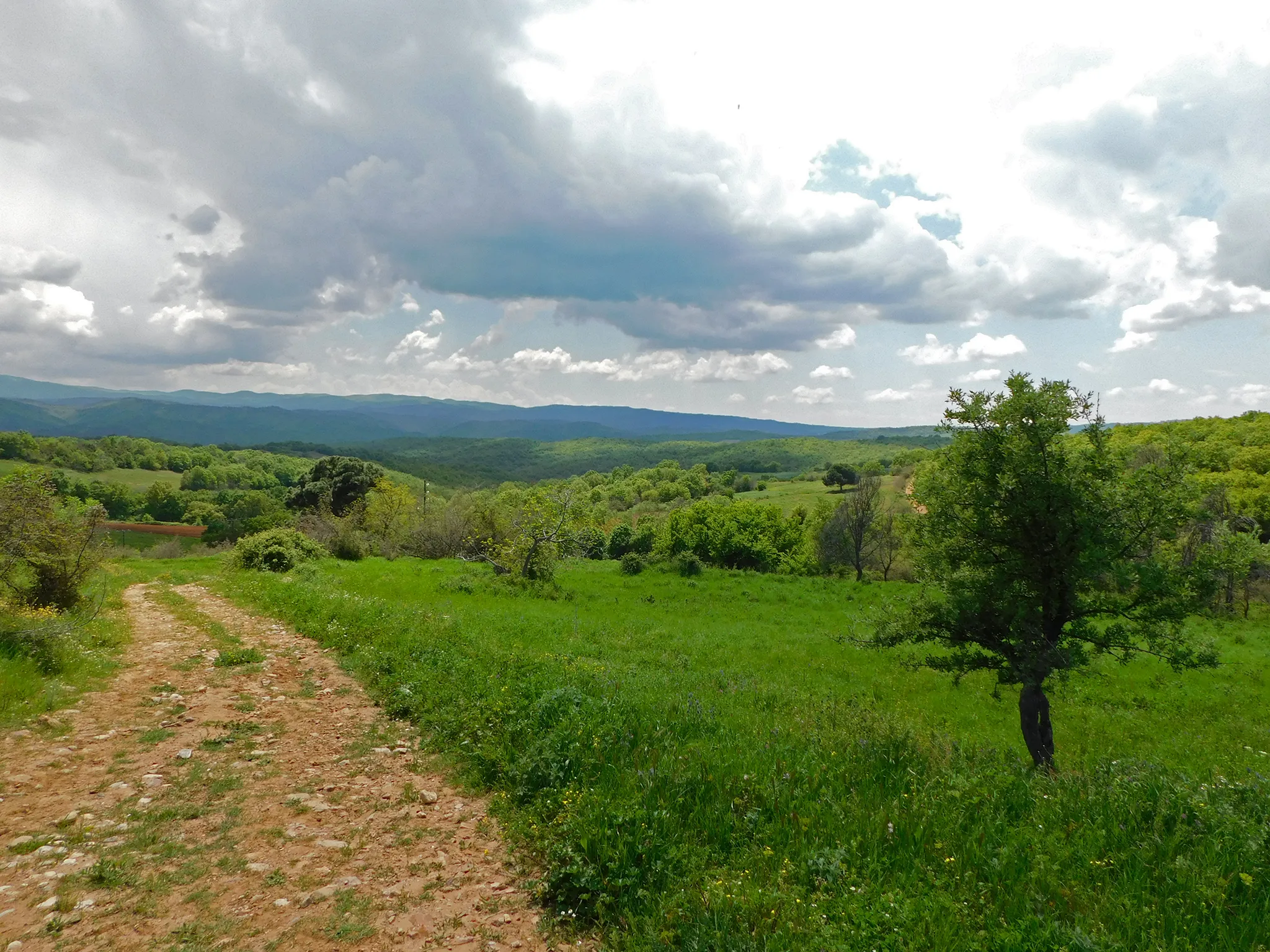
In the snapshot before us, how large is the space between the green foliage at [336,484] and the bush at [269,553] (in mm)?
33321

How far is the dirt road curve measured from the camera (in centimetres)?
493

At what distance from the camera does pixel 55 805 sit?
667cm

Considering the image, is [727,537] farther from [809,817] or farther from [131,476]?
[131,476]

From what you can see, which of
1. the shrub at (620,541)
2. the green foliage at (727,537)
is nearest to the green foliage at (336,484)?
the shrub at (620,541)

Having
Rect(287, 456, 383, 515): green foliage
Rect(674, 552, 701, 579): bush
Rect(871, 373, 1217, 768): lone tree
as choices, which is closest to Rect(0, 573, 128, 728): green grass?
Rect(871, 373, 1217, 768): lone tree

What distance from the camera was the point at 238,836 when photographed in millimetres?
6316

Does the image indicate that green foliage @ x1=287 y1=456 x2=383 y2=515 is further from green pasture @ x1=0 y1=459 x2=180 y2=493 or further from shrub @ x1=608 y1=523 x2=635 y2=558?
green pasture @ x1=0 y1=459 x2=180 y2=493

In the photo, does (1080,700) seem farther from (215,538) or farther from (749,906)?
(215,538)

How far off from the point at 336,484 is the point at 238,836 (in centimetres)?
6964

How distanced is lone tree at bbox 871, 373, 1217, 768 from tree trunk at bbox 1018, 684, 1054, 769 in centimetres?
2

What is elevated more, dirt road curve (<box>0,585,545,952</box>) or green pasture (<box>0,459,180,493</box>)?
dirt road curve (<box>0,585,545,952</box>)

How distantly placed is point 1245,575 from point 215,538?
73543 millimetres

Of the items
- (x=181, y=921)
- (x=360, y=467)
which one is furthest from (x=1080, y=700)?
(x=360, y=467)

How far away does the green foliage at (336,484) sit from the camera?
67312 mm
